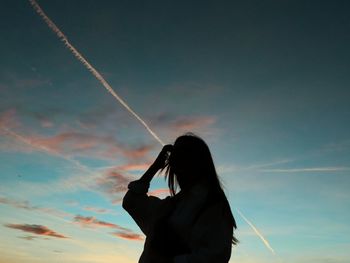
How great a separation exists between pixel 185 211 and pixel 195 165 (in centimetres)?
55

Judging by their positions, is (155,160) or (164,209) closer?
(164,209)

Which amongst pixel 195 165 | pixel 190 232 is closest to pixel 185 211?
pixel 190 232

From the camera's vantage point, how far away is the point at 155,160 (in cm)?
458

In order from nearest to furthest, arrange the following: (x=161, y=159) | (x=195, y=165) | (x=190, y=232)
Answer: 1. (x=190, y=232)
2. (x=195, y=165)
3. (x=161, y=159)

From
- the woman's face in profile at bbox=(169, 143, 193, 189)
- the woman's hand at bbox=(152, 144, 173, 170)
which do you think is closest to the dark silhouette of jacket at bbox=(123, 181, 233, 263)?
the woman's face in profile at bbox=(169, 143, 193, 189)

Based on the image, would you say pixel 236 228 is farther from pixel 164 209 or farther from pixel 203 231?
pixel 164 209

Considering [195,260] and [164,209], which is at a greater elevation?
[164,209]

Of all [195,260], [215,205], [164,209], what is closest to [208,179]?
[215,205]

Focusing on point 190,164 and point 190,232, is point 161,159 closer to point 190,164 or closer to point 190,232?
point 190,164

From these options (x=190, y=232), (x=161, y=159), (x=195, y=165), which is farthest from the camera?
(x=161, y=159)

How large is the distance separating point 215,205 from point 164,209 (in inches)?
22.5

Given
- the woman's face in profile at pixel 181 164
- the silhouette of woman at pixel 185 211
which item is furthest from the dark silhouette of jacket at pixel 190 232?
the woman's face in profile at pixel 181 164

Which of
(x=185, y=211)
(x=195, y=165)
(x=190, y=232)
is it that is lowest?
(x=190, y=232)

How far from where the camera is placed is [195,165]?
4.23 metres
